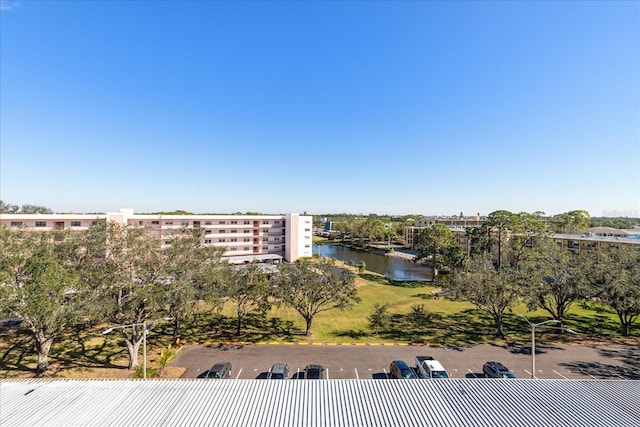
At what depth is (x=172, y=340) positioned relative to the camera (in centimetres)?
Answer: 2478

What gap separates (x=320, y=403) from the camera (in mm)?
11508

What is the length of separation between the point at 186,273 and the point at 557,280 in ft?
109

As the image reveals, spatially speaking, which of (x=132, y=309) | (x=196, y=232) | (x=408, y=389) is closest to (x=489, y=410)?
(x=408, y=389)

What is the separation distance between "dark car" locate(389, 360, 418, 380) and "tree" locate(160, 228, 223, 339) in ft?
49.1

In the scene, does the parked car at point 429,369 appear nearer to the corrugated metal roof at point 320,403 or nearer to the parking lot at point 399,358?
the parking lot at point 399,358

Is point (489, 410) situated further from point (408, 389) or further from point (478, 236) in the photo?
point (478, 236)

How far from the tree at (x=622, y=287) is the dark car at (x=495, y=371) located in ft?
49.2

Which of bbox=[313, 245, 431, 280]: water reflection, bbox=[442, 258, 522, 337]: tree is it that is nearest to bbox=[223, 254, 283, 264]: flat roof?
bbox=[313, 245, 431, 280]: water reflection

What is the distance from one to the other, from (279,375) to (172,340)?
12.1 m

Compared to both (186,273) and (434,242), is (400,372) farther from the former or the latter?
(434,242)

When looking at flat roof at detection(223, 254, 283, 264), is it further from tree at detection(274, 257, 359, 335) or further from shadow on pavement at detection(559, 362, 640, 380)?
shadow on pavement at detection(559, 362, 640, 380)

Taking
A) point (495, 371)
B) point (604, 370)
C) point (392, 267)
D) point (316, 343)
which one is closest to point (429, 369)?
point (495, 371)

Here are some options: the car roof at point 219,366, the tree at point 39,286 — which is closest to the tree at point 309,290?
the car roof at point 219,366

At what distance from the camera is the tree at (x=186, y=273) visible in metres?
21.6
